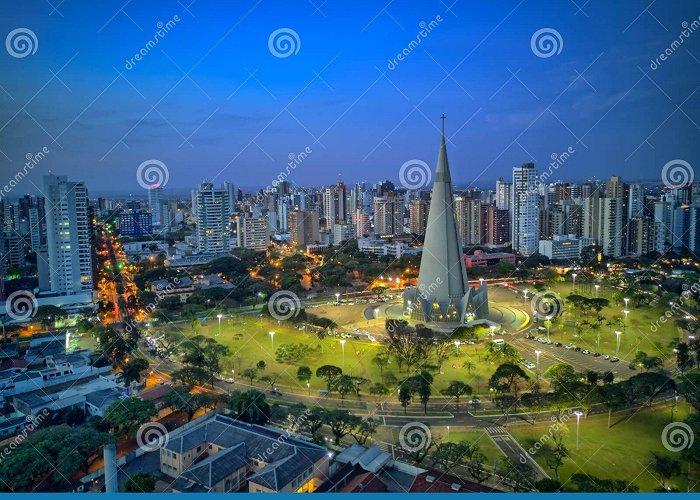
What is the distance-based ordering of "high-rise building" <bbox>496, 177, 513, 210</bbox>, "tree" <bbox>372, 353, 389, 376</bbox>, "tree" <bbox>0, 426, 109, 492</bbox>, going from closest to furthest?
"tree" <bbox>0, 426, 109, 492</bbox>, "tree" <bbox>372, 353, 389, 376</bbox>, "high-rise building" <bbox>496, 177, 513, 210</bbox>

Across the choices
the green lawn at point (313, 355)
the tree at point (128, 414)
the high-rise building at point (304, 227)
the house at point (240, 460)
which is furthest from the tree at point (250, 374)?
the high-rise building at point (304, 227)

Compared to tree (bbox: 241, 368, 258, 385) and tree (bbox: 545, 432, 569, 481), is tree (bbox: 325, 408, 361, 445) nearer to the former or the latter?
tree (bbox: 545, 432, 569, 481)

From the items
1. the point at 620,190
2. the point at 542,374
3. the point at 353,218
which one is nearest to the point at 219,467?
the point at 542,374

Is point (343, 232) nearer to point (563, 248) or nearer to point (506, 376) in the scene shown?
point (563, 248)

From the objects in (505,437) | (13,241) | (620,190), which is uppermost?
(620,190)

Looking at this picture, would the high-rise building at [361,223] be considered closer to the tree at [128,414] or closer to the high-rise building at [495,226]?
the high-rise building at [495,226]

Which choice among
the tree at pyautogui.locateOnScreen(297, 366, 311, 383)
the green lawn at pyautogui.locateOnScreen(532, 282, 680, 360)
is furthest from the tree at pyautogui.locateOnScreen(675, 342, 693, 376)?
the tree at pyautogui.locateOnScreen(297, 366, 311, 383)

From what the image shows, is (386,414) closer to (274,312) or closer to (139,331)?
(274,312)
